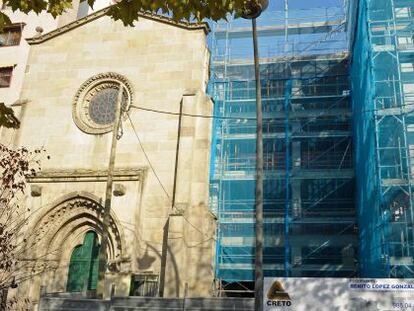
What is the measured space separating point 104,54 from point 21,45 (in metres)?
8.17

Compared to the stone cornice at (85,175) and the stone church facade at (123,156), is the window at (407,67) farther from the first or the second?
the stone cornice at (85,175)

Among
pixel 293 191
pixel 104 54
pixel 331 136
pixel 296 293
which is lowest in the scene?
pixel 296 293

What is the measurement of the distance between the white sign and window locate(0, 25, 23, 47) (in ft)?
78.7

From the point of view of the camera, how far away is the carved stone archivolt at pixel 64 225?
19.7 m

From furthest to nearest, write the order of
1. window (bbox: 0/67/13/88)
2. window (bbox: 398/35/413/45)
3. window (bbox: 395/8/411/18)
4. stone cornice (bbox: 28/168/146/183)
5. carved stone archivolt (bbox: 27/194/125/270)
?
1. window (bbox: 0/67/13/88)
2. window (bbox: 395/8/411/18)
3. window (bbox: 398/35/413/45)
4. carved stone archivolt (bbox: 27/194/125/270)
5. stone cornice (bbox: 28/168/146/183)

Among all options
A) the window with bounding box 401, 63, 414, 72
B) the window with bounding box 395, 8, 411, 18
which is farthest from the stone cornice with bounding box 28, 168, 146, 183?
the window with bounding box 395, 8, 411, 18

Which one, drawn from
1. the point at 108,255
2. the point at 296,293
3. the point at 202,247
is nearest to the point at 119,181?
the point at 108,255

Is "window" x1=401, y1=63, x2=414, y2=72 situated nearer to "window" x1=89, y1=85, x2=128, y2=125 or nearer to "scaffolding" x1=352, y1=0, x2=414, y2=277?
"scaffolding" x1=352, y1=0, x2=414, y2=277

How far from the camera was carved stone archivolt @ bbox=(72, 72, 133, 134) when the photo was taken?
2122 cm

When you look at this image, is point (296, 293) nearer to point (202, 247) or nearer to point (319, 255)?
point (202, 247)

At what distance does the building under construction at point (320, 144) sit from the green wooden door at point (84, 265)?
213 inches

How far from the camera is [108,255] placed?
744 inches

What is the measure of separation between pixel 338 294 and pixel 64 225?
1369 centimetres

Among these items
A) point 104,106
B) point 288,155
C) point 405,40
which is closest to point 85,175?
point 104,106
